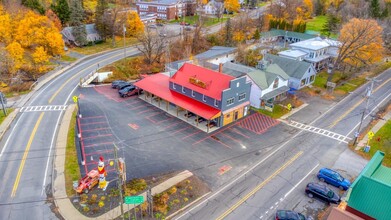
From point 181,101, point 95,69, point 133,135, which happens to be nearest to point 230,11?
point 95,69

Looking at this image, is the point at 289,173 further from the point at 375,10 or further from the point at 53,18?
the point at 375,10

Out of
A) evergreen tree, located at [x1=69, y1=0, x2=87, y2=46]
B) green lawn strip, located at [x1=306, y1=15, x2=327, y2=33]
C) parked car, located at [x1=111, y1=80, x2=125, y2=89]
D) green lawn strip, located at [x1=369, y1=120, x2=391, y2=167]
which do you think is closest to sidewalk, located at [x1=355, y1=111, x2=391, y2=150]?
green lawn strip, located at [x1=369, y1=120, x2=391, y2=167]

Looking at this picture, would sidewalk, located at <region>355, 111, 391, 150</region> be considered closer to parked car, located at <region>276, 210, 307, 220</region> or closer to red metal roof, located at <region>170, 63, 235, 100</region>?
parked car, located at <region>276, 210, 307, 220</region>

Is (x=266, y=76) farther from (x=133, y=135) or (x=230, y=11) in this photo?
(x=230, y=11)

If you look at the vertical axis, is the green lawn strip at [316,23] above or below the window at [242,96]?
above

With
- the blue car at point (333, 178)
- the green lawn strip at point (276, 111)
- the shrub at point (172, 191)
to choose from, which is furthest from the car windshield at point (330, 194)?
the green lawn strip at point (276, 111)

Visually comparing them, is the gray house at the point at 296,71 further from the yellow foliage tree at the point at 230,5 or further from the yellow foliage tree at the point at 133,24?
the yellow foliage tree at the point at 230,5

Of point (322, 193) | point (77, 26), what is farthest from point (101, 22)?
point (322, 193)
